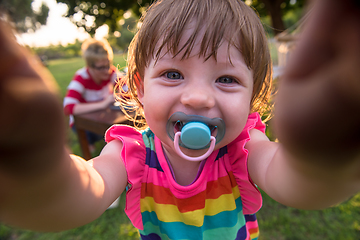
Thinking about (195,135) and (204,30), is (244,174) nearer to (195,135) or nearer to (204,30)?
(195,135)

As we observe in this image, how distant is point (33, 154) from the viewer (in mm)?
410

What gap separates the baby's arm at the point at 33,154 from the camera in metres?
0.36

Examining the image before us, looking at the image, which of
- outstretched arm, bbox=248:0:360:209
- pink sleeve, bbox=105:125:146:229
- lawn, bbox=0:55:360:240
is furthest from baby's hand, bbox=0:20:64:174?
lawn, bbox=0:55:360:240

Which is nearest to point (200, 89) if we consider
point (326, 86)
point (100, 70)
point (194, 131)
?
point (194, 131)

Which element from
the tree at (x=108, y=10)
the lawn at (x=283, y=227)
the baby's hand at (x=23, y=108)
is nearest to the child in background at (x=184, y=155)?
the baby's hand at (x=23, y=108)

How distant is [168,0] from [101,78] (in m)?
3.15

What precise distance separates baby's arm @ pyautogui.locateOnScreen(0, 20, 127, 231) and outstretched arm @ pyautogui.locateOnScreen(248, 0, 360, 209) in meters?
0.42

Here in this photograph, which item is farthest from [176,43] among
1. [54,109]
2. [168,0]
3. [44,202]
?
[44,202]

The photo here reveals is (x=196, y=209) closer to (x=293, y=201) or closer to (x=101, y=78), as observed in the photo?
(x=293, y=201)

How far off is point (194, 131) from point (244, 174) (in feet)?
1.37

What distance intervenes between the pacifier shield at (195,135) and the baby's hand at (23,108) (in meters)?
0.42

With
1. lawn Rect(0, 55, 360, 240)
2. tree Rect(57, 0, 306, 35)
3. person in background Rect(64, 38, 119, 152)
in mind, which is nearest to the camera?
Result: lawn Rect(0, 55, 360, 240)

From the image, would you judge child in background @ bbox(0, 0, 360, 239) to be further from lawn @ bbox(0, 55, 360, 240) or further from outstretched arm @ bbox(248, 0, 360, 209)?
lawn @ bbox(0, 55, 360, 240)

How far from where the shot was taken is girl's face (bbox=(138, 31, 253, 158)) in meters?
0.78
